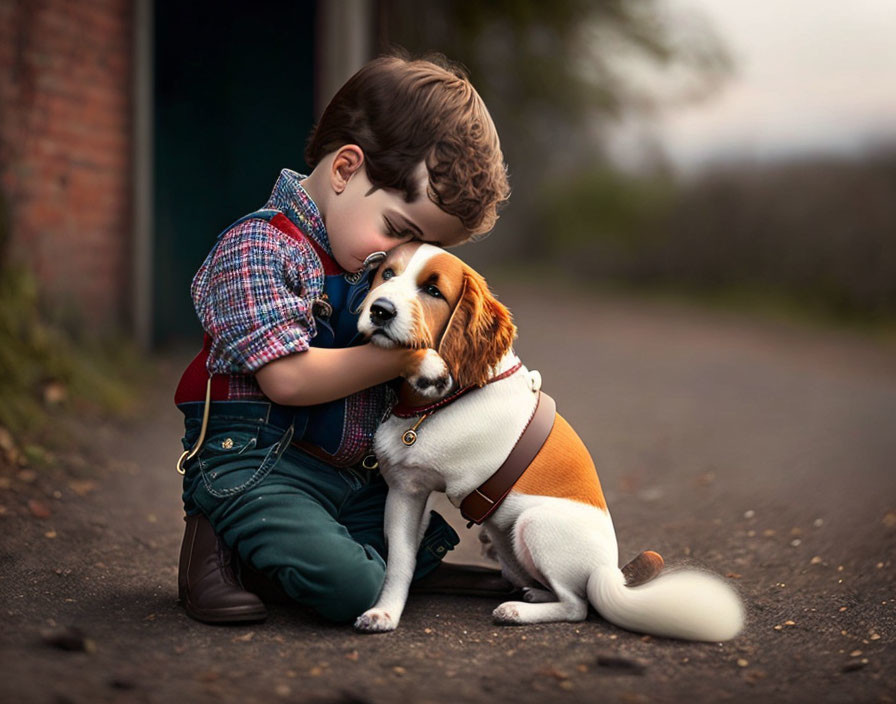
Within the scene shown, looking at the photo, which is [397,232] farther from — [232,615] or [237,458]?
[232,615]

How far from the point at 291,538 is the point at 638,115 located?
12765mm

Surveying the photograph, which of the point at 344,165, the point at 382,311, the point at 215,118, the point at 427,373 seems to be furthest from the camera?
the point at 215,118

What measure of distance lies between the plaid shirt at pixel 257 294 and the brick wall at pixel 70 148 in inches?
130

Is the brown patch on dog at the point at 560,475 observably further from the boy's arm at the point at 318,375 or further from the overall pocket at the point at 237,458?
the overall pocket at the point at 237,458

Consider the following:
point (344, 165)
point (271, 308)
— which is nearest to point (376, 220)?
point (344, 165)

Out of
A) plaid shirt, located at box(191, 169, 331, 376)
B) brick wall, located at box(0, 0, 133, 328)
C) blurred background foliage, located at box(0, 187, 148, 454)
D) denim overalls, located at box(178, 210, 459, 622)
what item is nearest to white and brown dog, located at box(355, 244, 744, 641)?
denim overalls, located at box(178, 210, 459, 622)

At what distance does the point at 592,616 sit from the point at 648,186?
522 inches

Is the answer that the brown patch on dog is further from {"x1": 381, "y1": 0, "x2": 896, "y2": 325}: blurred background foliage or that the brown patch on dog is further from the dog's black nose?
{"x1": 381, "y1": 0, "x2": 896, "y2": 325}: blurred background foliage

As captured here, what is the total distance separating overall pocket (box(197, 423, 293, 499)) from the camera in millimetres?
2553

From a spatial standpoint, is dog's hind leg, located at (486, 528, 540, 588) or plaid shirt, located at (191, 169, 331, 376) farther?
dog's hind leg, located at (486, 528, 540, 588)

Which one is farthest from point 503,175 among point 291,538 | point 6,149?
point 6,149

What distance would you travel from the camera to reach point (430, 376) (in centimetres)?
239

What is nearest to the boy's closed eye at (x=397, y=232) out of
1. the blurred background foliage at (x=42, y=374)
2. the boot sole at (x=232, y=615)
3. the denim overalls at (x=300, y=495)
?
the denim overalls at (x=300, y=495)

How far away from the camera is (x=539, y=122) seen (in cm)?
1495
